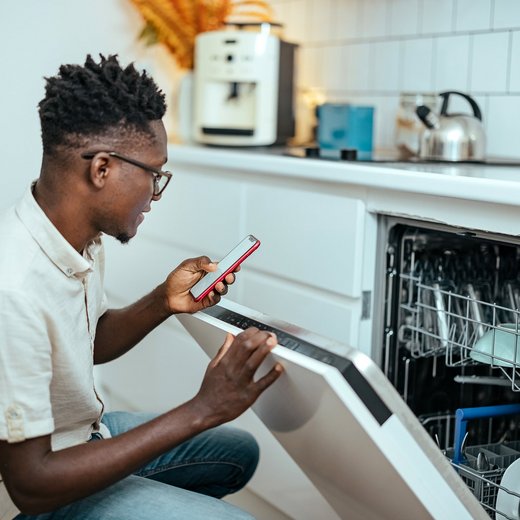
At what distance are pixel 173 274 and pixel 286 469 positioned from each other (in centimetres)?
70

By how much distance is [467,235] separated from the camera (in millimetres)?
1452

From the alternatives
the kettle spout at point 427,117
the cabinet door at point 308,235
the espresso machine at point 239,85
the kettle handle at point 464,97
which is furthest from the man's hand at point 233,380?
the espresso machine at point 239,85

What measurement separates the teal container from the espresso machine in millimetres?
242

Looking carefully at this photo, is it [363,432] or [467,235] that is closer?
[363,432]

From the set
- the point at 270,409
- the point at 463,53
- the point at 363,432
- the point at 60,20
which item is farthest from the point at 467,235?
the point at 60,20

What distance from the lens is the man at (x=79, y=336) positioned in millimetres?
1061

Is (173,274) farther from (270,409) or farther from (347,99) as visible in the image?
(347,99)

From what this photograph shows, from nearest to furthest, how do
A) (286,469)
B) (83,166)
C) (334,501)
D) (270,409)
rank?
(83,166)
(270,409)
(334,501)
(286,469)

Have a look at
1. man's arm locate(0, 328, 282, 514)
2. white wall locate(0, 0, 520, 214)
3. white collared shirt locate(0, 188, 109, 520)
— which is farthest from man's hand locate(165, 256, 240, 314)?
white wall locate(0, 0, 520, 214)

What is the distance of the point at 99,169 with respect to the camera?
1.13m

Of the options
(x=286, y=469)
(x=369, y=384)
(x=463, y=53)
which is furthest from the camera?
(x=463, y=53)

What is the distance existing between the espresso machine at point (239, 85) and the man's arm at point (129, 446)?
1.37 metres

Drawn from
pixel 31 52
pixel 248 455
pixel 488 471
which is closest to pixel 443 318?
pixel 488 471

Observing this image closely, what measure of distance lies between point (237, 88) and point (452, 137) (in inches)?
29.1
